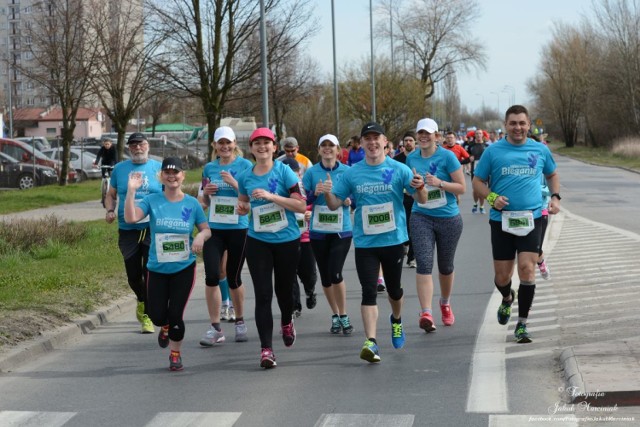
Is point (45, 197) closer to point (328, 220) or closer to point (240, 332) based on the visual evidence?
point (240, 332)

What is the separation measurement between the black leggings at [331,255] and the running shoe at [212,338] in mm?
1111

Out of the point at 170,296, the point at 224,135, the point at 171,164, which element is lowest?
the point at 170,296

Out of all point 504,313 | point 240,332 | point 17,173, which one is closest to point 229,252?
point 240,332

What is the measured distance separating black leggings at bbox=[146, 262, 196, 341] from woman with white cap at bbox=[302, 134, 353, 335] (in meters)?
1.65

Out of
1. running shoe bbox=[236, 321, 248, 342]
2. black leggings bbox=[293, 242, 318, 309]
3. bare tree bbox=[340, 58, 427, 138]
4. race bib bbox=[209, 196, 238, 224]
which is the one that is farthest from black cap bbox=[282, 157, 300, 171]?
bare tree bbox=[340, 58, 427, 138]

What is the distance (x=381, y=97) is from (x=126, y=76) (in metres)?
28.3

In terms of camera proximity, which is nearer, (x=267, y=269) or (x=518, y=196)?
(x=267, y=269)

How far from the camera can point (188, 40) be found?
2847 cm

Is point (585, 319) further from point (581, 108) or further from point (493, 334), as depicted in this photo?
point (581, 108)

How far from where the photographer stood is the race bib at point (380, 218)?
8.62 m

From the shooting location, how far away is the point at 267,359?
836 centimetres

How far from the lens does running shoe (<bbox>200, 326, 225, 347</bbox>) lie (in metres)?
9.56

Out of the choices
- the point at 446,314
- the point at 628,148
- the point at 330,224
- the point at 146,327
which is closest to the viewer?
the point at 330,224

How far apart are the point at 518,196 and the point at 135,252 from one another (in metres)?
3.65
